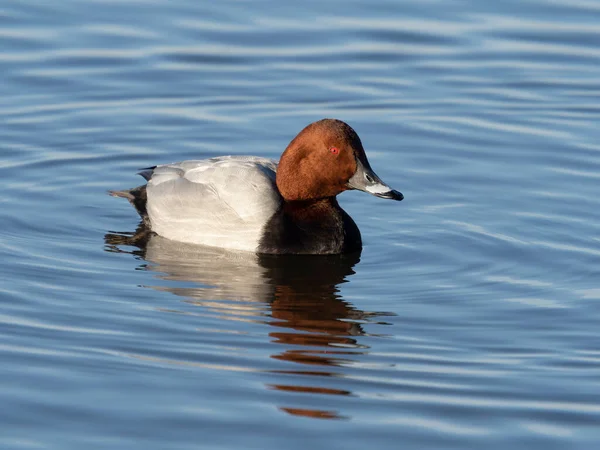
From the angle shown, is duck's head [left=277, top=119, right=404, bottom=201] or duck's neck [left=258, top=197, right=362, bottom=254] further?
duck's neck [left=258, top=197, right=362, bottom=254]

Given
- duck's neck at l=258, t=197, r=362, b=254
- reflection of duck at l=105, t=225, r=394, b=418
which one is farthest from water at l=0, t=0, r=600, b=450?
duck's neck at l=258, t=197, r=362, b=254

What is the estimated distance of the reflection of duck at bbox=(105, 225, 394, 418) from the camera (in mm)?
7590

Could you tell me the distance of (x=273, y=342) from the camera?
769 cm

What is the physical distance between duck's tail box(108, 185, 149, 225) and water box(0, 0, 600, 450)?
179 mm

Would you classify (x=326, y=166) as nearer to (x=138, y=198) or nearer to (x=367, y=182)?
(x=367, y=182)

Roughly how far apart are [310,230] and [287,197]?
337 mm

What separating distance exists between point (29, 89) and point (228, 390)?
7257 mm

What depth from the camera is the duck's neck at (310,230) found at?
9.63m

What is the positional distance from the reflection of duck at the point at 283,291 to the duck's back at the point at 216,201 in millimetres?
115

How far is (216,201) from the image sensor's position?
9.80 m

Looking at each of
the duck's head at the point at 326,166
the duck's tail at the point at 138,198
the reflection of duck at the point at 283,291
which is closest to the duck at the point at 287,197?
the duck's head at the point at 326,166

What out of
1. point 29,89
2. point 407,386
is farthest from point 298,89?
point 407,386

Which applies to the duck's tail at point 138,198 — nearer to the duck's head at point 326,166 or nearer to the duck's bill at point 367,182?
the duck's head at point 326,166

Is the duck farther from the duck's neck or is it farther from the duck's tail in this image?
the duck's tail
